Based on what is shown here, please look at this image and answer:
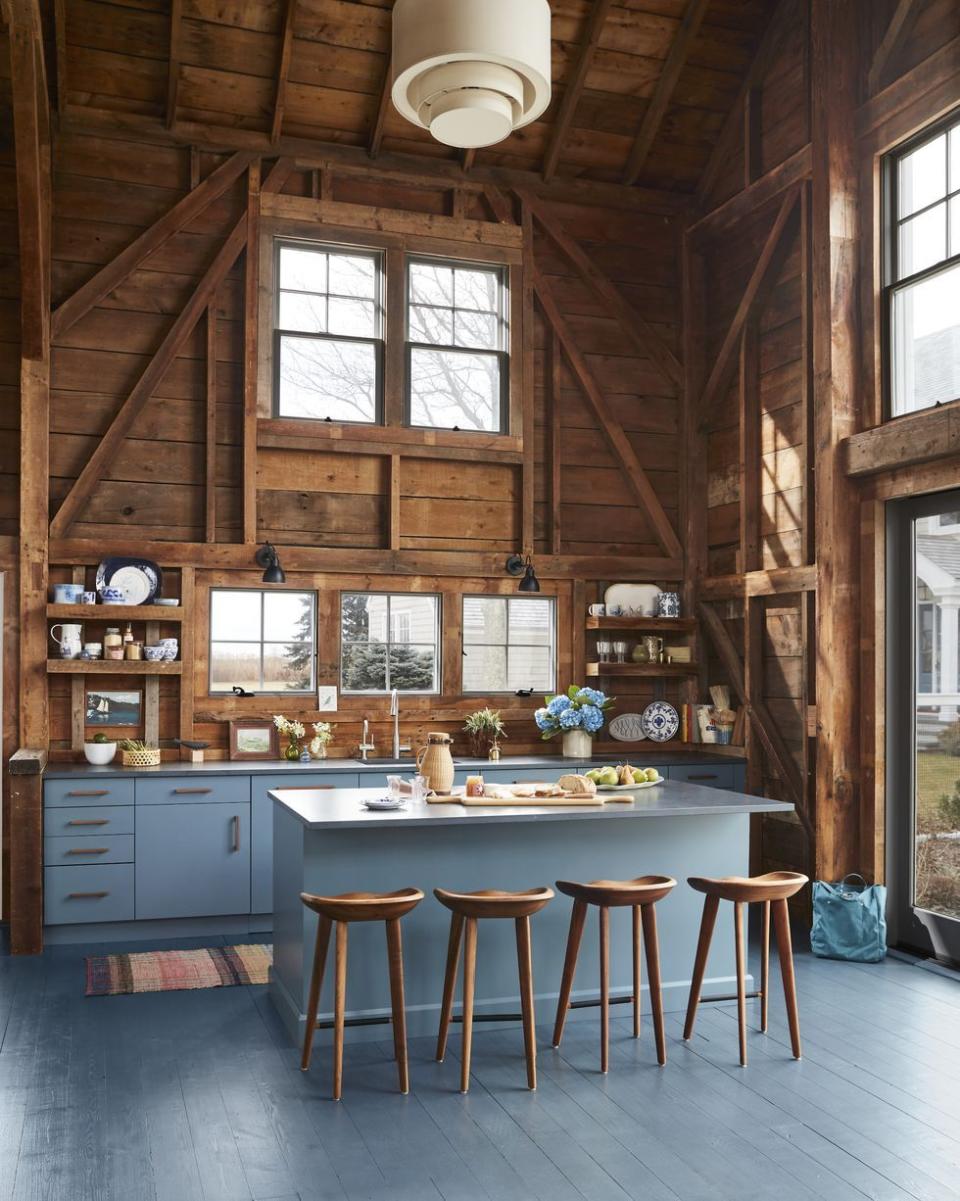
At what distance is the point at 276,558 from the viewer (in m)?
6.99

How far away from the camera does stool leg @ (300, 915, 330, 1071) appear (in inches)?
166

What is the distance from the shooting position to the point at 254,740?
6.98 m

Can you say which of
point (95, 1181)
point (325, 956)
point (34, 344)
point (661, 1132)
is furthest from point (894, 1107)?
point (34, 344)

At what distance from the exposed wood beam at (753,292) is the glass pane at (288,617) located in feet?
9.76

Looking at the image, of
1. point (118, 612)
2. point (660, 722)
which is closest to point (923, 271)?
point (660, 722)

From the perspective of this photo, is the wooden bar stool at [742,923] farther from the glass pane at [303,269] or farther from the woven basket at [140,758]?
the glass pane at [303,269]

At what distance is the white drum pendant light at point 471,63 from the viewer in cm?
390

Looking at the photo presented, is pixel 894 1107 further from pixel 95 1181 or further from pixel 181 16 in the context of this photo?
pixel 181 16

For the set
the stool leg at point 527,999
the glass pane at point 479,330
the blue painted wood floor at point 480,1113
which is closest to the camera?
the blue painted wood floor at point 480,1113

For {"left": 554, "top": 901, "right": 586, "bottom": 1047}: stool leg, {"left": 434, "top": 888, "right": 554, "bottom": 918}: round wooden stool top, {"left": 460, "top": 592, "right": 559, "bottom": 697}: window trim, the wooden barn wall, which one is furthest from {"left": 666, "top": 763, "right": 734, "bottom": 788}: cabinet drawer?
{"left": 434, "top": 888, "right": 554, "bottom": 918}: round wooden stool top

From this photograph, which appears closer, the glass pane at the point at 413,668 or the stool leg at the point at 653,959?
the stool leg at the point at 653,959

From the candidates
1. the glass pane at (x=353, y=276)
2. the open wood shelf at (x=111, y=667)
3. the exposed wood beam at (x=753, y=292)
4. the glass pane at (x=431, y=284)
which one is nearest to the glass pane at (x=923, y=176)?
the exposed wood beam at (x=753, y=292)

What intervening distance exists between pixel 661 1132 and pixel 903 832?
114 inches

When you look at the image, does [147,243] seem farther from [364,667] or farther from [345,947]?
[345,947]
